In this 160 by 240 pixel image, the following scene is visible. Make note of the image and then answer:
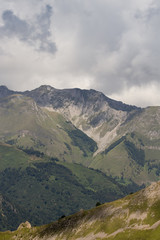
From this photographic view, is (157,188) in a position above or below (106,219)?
above

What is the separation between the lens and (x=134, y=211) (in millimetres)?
174250

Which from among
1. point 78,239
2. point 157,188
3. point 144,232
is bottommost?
point 78,239

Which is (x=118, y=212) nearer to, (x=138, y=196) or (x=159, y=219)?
(x=138, y=196)

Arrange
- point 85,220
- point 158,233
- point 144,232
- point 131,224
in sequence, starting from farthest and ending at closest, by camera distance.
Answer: point 85,220 < point 131,224 < point 144,232 < point 158,233

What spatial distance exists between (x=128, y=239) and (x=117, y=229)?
18397 mm

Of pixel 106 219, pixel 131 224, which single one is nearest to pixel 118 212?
pixel 106 219

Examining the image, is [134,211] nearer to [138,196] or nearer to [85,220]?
[138,196]

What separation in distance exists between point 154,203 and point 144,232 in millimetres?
25416

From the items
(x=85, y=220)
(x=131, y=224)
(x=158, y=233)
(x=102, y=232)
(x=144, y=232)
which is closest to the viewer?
(x=158, y=233)

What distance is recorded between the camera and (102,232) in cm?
17538

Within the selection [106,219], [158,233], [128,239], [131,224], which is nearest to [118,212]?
[106,219]

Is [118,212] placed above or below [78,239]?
above

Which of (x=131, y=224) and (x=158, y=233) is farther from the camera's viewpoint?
(x=131, y=224)

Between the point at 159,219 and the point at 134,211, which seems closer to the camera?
the point at 159,219
